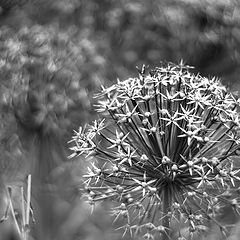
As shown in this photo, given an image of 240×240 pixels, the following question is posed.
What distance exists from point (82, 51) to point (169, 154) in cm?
101

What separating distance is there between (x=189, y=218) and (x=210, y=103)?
0.61 feet

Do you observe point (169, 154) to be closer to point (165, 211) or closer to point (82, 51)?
point (165, 211)

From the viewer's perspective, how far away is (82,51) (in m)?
1.84

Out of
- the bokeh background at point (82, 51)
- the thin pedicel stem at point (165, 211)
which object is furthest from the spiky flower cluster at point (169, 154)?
the bokeh background at point (82, 51)

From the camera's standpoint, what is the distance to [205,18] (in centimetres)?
185

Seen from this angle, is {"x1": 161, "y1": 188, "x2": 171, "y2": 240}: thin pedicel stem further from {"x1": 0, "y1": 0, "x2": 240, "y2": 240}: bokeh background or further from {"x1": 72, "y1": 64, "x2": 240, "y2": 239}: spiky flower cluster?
{"x1": 0, "y1": 0, "x2": 240, "y2": 240}: bokeh background

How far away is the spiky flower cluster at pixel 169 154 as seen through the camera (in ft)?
2.74

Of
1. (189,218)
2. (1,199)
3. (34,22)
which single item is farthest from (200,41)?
(189,218)

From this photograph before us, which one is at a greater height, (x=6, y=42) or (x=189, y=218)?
(x=189, y=218)

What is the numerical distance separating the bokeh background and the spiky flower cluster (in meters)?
0.59

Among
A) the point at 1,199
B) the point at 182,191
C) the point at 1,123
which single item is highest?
the point at 182,191

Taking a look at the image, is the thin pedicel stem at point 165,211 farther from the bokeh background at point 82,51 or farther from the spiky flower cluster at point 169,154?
the bokeh background at point 82,51

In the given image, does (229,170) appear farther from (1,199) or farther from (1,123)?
(1,123)

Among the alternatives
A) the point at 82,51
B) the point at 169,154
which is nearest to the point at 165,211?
the point at 169,154
